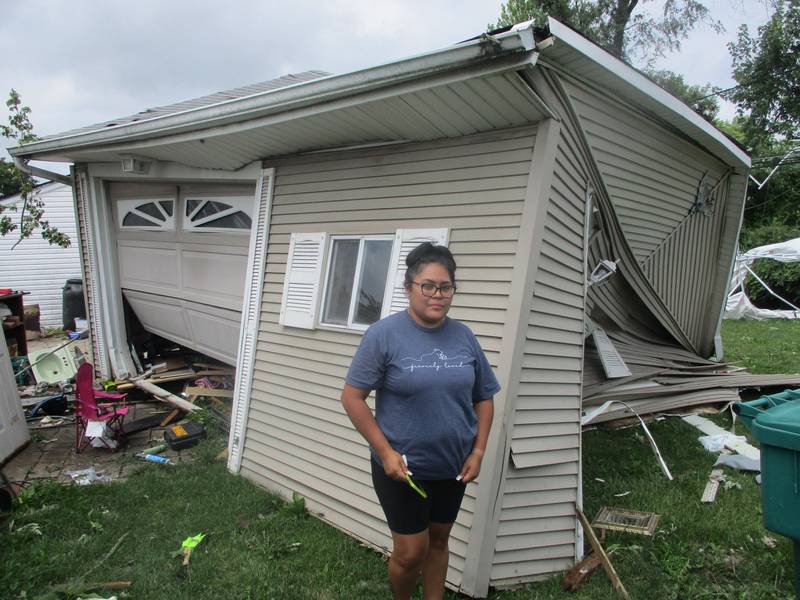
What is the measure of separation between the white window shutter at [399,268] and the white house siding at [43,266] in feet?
51.7

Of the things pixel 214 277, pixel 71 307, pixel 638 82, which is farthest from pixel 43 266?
pixel 638 82

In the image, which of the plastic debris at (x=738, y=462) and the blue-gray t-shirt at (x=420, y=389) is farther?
the plastic debris at (x=738, y=462)

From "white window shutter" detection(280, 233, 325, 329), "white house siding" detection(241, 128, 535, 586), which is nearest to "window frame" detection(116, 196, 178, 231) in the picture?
"white house siding" detection(241, 128, 535, 586)

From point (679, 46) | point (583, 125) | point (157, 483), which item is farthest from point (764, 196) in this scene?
point (157, 483)

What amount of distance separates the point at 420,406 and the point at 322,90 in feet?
7.71

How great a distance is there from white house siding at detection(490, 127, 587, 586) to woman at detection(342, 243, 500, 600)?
1.13 meters

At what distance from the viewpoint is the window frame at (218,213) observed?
20.8 ft

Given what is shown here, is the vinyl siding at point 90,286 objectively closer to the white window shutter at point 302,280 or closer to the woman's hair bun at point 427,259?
the white window shutter at point 302,280

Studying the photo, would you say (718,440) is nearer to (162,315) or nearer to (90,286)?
(162,315)

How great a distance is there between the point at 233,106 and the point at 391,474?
11.0 feet

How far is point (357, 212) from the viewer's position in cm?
460

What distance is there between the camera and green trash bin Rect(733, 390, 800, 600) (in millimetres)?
2363

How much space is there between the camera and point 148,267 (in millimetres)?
8156

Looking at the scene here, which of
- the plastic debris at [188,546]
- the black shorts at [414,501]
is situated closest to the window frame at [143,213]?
the plastic debris at [188,546]
